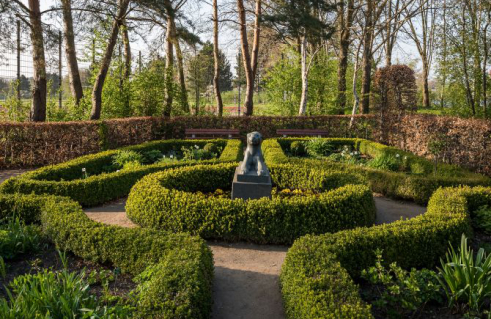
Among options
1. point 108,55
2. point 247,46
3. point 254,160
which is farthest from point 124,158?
point 247,46

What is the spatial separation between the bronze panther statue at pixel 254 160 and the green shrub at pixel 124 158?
4.28 meters

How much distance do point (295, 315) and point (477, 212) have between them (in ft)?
13.8

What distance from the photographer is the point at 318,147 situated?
12297 mm

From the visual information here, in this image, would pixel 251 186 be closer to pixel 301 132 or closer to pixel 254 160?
pixel 254 160

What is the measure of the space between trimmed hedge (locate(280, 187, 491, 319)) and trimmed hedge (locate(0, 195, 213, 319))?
3.01ft

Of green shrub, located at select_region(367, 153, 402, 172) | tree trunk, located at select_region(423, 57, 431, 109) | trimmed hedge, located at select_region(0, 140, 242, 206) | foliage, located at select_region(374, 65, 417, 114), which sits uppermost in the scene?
tree trunk, located at select_region(423, 57, 431, 109)

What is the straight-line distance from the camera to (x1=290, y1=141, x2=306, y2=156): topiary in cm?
1274

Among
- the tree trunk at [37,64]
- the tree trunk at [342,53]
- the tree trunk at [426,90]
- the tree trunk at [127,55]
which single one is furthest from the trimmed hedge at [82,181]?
the tree trunk at [426,90]

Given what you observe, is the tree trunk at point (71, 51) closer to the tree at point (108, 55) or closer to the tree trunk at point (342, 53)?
the tree at point (108, 55)

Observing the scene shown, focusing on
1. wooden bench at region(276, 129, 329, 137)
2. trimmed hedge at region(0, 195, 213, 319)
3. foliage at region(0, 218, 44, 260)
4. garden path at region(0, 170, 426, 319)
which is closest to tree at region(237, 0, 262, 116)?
wooden bench at region(276, 129, 329, 137)

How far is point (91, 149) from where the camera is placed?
38.7 feet

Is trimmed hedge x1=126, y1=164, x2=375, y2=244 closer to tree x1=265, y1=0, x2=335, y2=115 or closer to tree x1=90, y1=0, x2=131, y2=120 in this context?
tree x1=90, y1=0, x2=131, y2=120

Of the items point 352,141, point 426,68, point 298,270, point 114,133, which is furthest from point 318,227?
point 426,68

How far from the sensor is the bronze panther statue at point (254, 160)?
6461 millimetres
